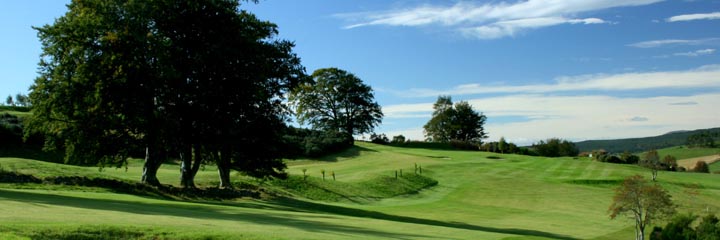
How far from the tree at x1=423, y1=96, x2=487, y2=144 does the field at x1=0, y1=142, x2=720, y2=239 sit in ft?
117

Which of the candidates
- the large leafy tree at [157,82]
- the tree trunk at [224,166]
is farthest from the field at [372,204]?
the large leafy tree at [157,82]

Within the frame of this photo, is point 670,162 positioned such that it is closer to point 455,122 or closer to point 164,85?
point 455,122

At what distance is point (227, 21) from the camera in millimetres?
30578

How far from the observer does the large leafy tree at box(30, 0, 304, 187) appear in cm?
2759

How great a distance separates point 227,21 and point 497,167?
140 feet

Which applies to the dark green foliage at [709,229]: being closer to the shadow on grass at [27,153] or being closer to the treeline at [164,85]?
the treeline at [164,85]

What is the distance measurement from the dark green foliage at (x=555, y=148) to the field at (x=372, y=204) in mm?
22852

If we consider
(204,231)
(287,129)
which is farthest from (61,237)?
(287,129)

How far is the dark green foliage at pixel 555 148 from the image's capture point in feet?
324

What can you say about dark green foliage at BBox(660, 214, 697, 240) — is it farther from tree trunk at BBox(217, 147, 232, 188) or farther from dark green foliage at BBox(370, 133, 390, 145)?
dark green foliage at BBox(370, 133, 390, 145)

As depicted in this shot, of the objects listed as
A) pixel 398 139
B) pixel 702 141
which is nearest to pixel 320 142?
pixel 398 139

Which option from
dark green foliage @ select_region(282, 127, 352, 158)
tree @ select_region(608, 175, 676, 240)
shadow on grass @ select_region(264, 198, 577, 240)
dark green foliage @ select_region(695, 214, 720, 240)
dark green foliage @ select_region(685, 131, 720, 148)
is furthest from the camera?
dark green foliage @ select_region(685, 131, 720, 148)

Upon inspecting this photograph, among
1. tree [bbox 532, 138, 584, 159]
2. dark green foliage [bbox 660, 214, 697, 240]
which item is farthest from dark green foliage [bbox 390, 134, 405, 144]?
dark green foliage [bbox 660, 214, 697, 240]

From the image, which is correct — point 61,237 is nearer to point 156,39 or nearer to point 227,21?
point 156,39
